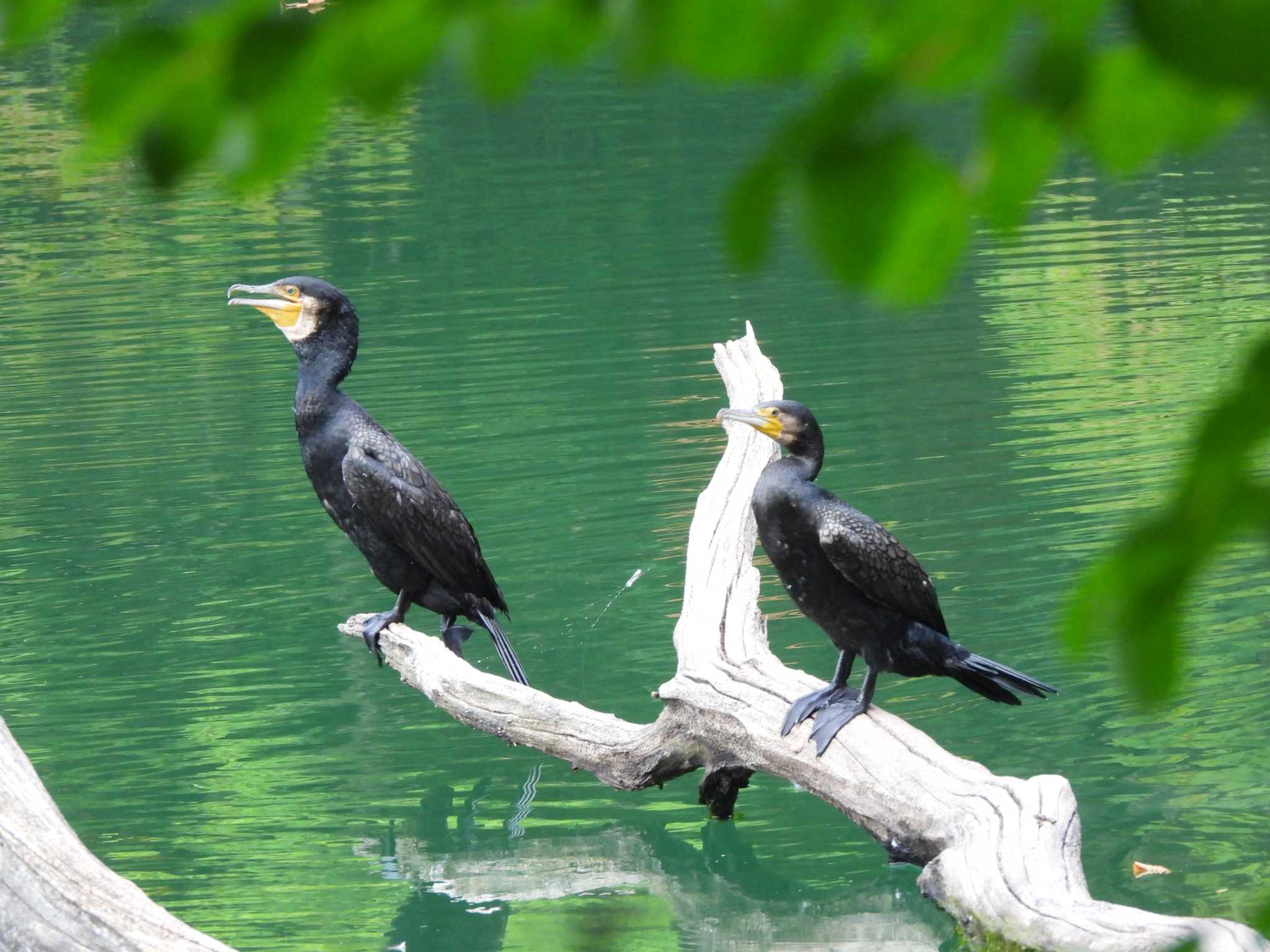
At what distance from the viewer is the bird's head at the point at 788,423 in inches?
155

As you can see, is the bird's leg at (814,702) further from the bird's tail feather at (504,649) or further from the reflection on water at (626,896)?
the bird's tail feather at (504,649)

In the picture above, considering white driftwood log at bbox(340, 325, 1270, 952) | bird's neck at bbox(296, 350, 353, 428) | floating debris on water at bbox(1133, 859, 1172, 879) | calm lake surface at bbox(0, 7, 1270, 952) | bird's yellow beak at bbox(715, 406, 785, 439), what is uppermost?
bird's yellow beak at bbox(715, 406, 785, 439)

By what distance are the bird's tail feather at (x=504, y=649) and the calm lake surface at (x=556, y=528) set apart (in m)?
0.38

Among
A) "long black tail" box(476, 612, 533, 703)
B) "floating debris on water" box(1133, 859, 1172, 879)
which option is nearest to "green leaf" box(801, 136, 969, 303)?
"floating debris on water" box(1133, 859, 1172, 879)

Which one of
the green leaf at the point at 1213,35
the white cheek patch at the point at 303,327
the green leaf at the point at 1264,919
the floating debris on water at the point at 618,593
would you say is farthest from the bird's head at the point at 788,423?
the green leaf at the point at 1213,35

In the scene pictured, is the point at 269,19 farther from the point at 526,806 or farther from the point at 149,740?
the point at 149,740

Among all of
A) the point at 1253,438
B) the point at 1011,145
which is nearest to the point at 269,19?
the point at 1011,145

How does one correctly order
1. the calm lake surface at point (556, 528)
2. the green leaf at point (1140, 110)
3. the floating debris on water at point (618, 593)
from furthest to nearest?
the floating debris on water at point (618, 593) → the calm lake surface at point (556, 528) → the green leaf at point (1140, 110)

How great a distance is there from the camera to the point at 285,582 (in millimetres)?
7086

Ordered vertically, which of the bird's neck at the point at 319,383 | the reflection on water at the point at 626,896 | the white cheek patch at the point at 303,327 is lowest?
the reflection on water at the point at 626,896

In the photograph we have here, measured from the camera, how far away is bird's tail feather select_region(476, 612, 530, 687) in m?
4.86

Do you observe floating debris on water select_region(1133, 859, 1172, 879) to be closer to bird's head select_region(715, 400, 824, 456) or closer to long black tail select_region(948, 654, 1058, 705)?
long black tail select_region(948, 654, 1058, 705)

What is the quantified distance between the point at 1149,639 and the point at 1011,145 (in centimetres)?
23

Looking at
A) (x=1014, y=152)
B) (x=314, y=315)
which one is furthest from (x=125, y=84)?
(x=314, y=315)
